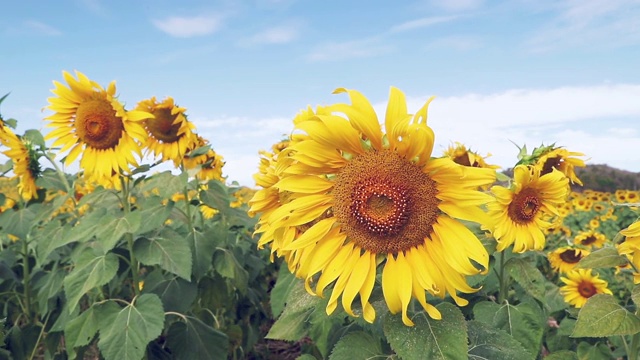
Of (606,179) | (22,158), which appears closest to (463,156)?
(22,158)

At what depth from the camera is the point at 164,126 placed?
377cm

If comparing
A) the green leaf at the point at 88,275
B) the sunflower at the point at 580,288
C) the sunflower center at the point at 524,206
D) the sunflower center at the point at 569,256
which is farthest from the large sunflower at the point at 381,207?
the sunflower center at the point at 569,256

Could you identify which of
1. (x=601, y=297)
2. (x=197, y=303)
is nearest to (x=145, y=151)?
(x=197, y=303)

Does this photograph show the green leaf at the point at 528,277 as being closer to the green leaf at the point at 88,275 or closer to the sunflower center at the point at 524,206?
the sunflower center at the point at 524,206

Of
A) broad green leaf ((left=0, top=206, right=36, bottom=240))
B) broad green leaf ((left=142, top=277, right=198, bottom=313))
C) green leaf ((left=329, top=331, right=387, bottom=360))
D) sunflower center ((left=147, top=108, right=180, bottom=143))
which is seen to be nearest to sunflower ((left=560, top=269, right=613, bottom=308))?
broad green leaf ((left=142, top=277, right=198, bottom=313))

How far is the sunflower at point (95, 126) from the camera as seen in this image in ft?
11.3

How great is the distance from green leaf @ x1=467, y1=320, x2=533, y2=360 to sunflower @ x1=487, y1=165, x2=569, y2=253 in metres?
0.86

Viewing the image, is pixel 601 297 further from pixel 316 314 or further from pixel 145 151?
pixel 145 151

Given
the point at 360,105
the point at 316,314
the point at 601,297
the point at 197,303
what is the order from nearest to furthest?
1. the point at 360,105
2. the point at 316,314
3. the point at 601,297
4. the point at 197,303

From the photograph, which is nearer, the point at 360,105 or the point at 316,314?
the point at 360,105

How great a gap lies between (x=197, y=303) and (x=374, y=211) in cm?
238

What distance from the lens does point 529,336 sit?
99.4 inches

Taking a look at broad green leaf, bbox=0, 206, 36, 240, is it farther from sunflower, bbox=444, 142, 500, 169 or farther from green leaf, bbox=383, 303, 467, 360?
green leaf, bbox=383, 303, 467, 360

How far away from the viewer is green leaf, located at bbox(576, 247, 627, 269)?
6.92 feet
